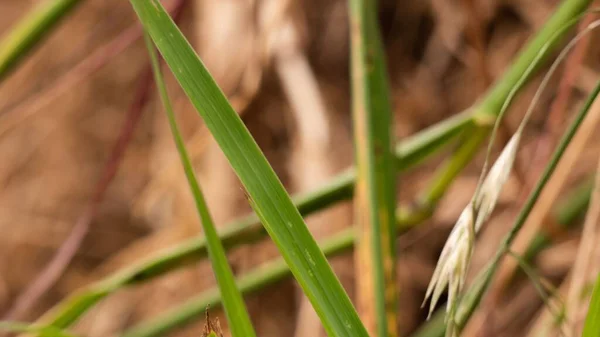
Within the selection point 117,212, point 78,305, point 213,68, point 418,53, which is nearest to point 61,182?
point 117,212

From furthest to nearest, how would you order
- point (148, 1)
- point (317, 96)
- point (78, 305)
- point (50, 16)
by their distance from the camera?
point (317, 96), point (50, 16), point (78, 305), point (148, 1)

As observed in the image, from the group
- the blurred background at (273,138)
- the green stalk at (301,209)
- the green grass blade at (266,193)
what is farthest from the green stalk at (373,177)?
the blurred background at (273,138)

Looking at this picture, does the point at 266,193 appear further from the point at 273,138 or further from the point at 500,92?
the point at 273,138

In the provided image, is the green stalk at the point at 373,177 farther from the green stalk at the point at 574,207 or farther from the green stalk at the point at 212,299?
the green stalk at the point at 574,207

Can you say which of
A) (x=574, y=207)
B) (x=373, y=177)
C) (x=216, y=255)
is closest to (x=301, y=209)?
(x=373, y=177)

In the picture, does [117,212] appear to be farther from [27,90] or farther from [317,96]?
[317,96]

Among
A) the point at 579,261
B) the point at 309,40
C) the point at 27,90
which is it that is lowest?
the point at 579,261

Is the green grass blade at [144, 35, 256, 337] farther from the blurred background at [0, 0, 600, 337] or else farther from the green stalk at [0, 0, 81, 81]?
the blurred background at [0, 0, 600, 337]
